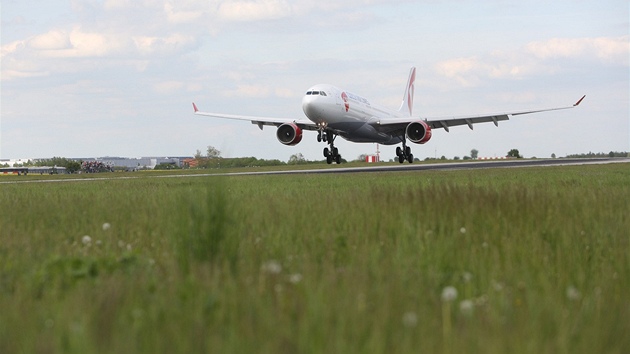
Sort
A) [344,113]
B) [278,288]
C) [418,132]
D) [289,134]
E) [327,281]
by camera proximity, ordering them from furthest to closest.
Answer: [418,132] → [289,134] → [344,113] → [327,281] → [278,288]

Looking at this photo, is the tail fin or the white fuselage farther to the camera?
the tail fin

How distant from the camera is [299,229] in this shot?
27.3 feet

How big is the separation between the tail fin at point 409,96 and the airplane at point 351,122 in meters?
15.5

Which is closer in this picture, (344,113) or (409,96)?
(344,113)

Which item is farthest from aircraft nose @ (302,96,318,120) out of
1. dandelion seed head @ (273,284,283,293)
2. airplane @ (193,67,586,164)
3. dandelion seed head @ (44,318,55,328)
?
dandelion seed head @ (44,318,55,328)

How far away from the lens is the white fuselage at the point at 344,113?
4672 centimetres

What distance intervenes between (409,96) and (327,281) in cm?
7293

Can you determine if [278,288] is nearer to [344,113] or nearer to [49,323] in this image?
[49,323]

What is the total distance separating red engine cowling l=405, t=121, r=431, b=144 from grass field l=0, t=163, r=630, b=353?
138 ft

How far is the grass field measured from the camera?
365cm

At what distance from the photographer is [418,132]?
173ft

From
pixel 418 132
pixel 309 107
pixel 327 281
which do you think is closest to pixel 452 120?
pixel 418 132

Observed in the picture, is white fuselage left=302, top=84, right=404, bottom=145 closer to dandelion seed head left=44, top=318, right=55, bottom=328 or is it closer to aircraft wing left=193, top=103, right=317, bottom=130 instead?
aircraft wing left=193, top=103, right=317, bottom=130

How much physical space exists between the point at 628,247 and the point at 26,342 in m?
5.78
